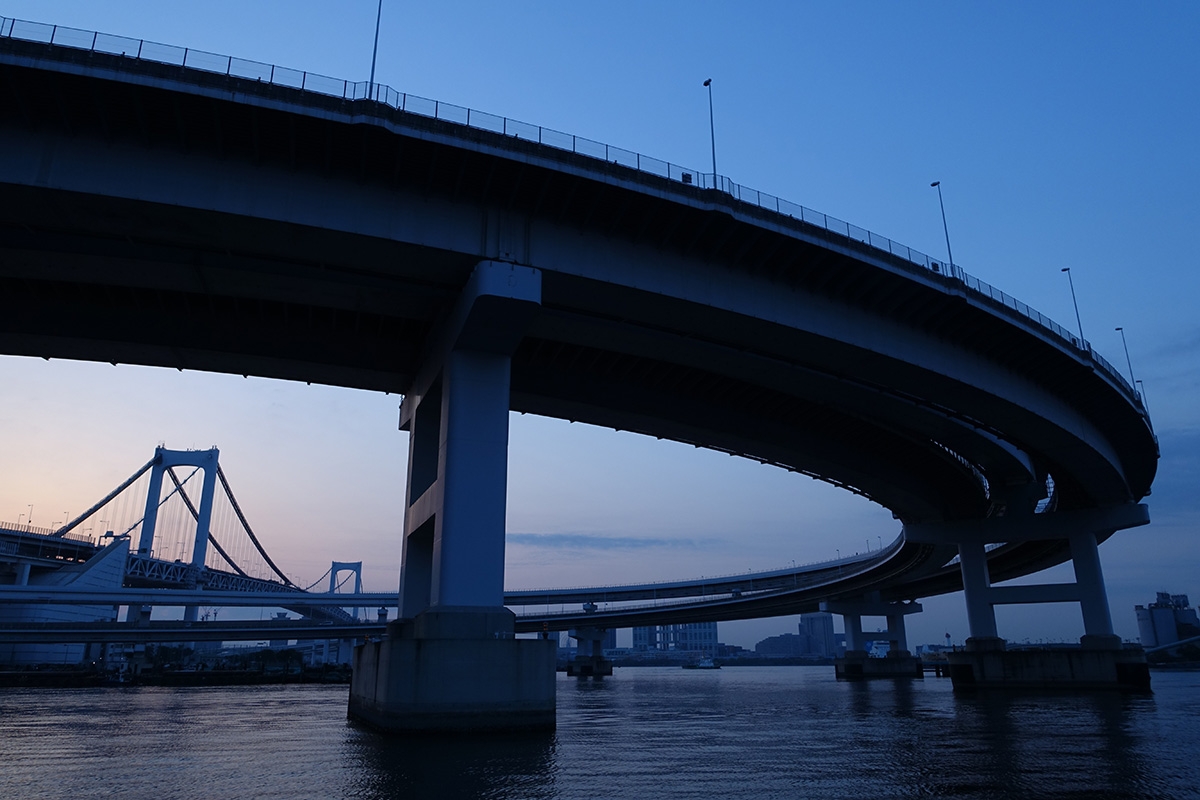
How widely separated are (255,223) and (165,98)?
12.1 feet

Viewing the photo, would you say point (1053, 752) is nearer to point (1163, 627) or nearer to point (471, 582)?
point (471, 582)

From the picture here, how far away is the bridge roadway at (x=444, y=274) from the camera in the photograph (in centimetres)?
2162

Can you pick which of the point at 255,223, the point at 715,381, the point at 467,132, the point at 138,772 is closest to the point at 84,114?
the point at 255,223

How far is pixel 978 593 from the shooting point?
5878cm

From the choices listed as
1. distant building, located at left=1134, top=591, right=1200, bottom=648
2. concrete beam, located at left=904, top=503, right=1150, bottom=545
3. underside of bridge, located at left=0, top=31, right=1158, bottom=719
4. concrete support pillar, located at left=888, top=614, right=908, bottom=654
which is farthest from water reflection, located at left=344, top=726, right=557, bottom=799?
distant building, located at left=1134, top=591, right=1200, bottom=648

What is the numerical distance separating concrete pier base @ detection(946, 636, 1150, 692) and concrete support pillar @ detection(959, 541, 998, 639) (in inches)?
34.5

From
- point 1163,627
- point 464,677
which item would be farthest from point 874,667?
point 1163,627

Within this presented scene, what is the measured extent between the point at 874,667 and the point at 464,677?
95.3m

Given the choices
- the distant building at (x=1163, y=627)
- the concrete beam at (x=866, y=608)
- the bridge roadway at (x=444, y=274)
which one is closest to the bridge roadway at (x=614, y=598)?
the concrete beam at (x=866, y=608)

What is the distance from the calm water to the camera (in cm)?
1330

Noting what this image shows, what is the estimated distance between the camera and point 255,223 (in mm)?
22641

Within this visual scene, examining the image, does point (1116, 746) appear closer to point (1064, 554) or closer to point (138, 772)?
point (138, 772)

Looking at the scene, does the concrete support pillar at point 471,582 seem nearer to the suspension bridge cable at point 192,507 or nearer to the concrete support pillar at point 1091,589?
the concrete support pillar at point 1091,589

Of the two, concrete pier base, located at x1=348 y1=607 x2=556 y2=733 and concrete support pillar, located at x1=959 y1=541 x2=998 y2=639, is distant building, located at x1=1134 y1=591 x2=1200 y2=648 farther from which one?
concrete pier base, located at x1=348 y1=607 x2=556 y2=733
